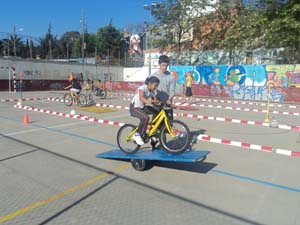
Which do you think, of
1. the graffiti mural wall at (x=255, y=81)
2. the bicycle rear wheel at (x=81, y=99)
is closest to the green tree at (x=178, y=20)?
the graffiti mural wall at (x=255, y=81)

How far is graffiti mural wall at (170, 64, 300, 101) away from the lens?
19.8 meters

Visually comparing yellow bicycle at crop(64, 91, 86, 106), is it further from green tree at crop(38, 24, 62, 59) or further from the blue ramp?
green tree at crop(38, 24, 62, 59)

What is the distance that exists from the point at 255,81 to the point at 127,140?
20372 mm

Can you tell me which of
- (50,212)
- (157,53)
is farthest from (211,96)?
(50,212)

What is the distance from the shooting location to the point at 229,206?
11.7 feet

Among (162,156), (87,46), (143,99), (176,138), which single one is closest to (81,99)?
(143,99)

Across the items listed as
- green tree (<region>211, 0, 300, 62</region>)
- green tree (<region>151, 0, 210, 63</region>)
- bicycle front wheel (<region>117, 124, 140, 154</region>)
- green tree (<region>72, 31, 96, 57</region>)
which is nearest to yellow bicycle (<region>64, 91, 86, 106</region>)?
bicycle front wheel (<region>117, 124, 140, 154</region>)

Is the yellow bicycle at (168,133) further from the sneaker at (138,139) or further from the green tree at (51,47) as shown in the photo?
the green tree at (51,47)

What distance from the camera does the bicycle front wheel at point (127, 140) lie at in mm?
5578

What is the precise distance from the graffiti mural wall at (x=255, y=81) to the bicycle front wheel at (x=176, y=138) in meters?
16.0

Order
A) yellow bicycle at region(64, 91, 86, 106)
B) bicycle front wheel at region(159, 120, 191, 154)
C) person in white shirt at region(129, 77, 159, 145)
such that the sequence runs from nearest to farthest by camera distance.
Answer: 1. bicycle front wheel at region(159, 120, 191, 154)
2. person in white shirt at region(129, 77, 159, 145)
3. yellow bicycle at region(64, 91, 86, 106)

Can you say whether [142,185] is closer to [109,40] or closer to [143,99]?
[143,99]

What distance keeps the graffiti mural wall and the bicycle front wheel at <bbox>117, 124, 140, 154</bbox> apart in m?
16.1

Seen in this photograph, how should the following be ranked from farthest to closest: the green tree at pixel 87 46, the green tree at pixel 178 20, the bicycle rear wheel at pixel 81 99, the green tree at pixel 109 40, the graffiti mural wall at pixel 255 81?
the green tree at pixel 87 46 < the green tree at pixel 109 40 < the green tree at pixel 178 20 < the graffiti mural wall at pixel 255 81 < the bicycle rear wheel at pixel 81 99
